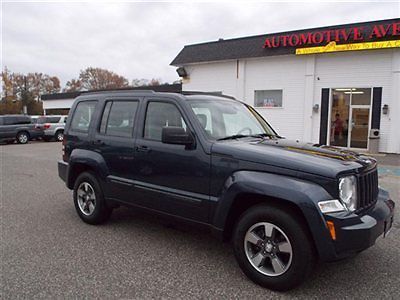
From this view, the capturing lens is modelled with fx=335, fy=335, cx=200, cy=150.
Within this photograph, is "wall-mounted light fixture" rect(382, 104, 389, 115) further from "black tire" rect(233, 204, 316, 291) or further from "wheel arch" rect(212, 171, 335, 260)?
"black tire" rect(233, 204, 316, 291)

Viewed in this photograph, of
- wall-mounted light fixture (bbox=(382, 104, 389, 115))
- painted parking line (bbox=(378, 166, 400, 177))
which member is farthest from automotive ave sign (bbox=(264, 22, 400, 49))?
painted parking line (bbox=(378, 166, 400, 177))

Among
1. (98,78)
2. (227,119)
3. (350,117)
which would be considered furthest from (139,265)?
(98,78)

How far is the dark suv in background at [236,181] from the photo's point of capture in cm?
303

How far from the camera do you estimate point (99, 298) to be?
3.09 m

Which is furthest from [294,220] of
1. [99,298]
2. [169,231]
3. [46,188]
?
[46,188]

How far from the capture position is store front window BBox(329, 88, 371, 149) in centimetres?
1535

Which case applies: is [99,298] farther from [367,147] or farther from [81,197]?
[367,147]

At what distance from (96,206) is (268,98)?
14.6m

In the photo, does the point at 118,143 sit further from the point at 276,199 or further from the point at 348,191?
the point at 348,191

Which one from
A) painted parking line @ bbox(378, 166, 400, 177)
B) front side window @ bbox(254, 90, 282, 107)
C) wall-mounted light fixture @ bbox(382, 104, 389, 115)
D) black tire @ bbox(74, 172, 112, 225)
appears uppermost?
front side window @ bbox(254, 90, 282, 107)

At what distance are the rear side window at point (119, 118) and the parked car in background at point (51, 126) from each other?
1898 centimetres

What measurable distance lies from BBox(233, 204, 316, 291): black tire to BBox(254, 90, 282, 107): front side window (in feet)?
49.4

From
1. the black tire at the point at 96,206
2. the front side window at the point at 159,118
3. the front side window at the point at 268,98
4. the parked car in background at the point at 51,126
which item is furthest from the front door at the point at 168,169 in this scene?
the parked car in background at the point at 51,126

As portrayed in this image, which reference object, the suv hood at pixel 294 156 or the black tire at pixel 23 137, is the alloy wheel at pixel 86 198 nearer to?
the suv hood at pixel 294 156
